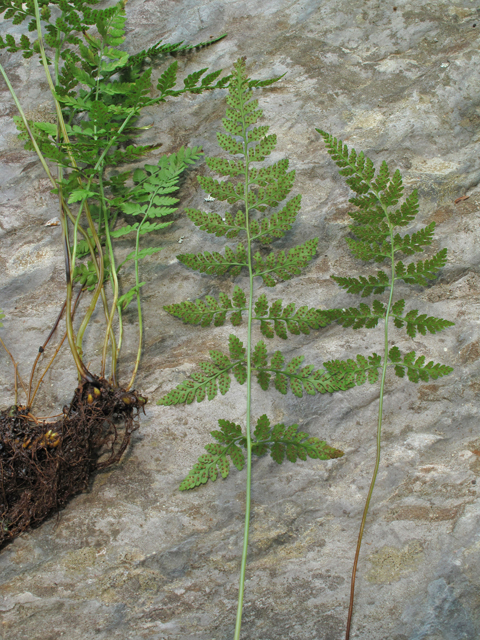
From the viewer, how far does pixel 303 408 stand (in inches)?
90.2

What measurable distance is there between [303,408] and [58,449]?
1.13 m

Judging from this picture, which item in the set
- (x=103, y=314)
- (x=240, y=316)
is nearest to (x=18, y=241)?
(x=103, y=314)

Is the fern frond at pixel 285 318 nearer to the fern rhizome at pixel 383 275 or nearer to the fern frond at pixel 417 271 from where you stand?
the fern rhizome at pixel 383 275

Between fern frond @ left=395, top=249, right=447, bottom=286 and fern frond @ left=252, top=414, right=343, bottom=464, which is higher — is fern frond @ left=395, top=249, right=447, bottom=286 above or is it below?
above

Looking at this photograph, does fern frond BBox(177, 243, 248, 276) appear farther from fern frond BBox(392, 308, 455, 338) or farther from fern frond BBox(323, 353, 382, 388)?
fern frond BBox(392, 308, 455, 338)

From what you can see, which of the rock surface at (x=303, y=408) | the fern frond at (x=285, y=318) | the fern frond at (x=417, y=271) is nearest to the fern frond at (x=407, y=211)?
the fern frond at (x=417, y=271)

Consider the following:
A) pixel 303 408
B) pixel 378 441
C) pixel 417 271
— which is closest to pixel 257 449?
pixel 303 408

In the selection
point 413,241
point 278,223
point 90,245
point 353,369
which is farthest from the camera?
point 90,245

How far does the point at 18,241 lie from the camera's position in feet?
9.35

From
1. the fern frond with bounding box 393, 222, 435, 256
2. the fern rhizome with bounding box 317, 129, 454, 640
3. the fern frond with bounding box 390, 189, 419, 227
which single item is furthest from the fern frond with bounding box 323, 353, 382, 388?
the fern frond with bounding box 390, 189, 419, 227

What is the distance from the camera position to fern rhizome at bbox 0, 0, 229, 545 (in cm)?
217

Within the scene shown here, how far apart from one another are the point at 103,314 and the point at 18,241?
73 cm

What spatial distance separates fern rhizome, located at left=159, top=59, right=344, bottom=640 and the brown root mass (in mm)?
270

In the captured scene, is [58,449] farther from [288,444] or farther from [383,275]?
[383,275]
